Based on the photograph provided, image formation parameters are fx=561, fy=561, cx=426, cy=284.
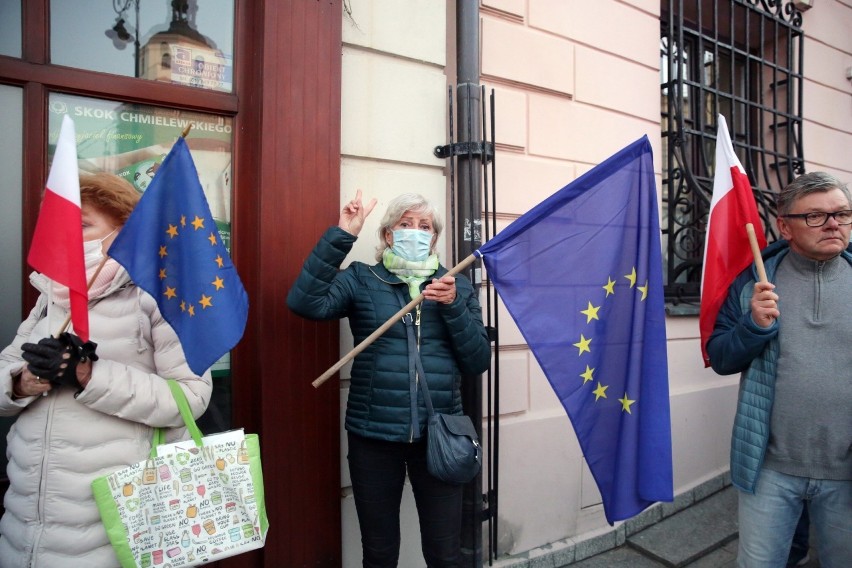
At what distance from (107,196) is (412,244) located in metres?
1.05

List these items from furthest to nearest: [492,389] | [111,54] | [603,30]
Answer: [603,30] < [492,389] < [111,54]

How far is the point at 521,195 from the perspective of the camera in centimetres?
329

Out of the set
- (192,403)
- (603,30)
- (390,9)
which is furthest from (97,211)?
(603,30)

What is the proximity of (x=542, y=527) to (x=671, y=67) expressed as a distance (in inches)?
137

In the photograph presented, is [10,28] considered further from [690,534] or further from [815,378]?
[690,534]

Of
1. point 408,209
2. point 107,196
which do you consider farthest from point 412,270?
point 107,196

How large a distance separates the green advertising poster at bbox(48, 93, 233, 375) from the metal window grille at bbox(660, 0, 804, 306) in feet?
10.6

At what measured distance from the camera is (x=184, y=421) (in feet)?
5.58

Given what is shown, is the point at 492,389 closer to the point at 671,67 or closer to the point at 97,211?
the point at 97,211

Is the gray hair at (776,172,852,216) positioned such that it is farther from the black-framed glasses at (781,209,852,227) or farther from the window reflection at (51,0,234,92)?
the window reflection at (51,0,234,92)

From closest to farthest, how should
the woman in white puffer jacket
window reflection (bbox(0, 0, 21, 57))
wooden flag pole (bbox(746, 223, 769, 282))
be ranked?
the woman in white puffer jacket
wooden flag pole (bbox(746, 223, 769, 282))
window reflection (bbox(0, 0, 21, 57))

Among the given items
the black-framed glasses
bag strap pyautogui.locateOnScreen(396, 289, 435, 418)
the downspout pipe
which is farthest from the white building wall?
the black-framed glasses

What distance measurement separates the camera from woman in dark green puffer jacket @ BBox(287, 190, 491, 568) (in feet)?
6.84

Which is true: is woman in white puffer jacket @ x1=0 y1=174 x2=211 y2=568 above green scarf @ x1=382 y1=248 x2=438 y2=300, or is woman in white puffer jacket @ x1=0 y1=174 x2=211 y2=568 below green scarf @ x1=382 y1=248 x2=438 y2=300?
below
